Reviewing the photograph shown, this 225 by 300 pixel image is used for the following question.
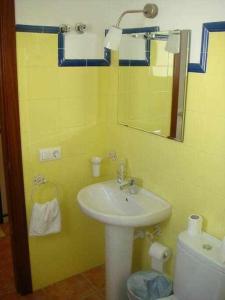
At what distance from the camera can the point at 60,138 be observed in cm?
228

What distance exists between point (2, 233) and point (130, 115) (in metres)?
1.82

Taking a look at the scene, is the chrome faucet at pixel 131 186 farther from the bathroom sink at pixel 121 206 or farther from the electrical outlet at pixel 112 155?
the electrical outlet at pixel 112 155

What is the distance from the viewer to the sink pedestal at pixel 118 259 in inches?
81.4

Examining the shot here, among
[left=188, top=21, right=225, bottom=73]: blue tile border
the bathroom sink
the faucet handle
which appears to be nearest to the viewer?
[left=188, top=21, right=225, bottom=73]: blue tile border

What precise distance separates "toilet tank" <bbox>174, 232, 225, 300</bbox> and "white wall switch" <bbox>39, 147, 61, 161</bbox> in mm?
1024

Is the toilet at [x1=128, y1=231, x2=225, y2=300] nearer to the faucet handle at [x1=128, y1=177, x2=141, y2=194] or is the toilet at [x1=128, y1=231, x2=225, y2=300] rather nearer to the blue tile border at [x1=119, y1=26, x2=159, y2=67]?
the faucet handle at [x1=128, y1=177, x2=141, y2=194]

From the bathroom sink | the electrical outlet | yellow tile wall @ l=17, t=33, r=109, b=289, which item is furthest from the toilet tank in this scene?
yellow tile wall @ l=17, t=33, r=109, b=289

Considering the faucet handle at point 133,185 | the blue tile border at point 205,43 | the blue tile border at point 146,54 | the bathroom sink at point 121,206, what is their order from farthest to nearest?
the faucet handle at point 133,185, the blue tile border at point 146,54, the bathroom sink at point 121,206, the blue tile border at point 205,43

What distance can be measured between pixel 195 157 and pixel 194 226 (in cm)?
38

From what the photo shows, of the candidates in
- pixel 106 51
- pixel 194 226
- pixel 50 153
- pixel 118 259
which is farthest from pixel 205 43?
pixel 118 259

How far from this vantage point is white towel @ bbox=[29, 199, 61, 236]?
7.30 feet

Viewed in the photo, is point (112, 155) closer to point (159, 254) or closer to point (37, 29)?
point (159, 254)

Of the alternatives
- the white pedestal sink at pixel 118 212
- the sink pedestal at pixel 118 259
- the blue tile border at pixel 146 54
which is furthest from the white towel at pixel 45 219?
the blue tile border at pixel 146 54

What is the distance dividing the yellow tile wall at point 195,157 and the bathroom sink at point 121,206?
0.29ft
